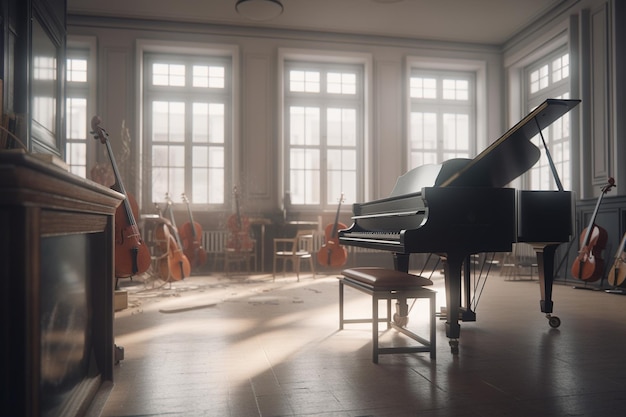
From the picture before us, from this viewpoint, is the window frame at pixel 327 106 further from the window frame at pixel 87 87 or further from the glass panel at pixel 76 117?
the glass panel at pixel 76 117

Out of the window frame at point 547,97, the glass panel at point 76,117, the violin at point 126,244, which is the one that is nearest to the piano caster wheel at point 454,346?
the violin at point 126,244

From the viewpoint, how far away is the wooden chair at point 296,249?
741 centimetres

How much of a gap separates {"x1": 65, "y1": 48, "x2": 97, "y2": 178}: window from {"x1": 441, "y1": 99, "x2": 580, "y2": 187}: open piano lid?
→ 22.9ft

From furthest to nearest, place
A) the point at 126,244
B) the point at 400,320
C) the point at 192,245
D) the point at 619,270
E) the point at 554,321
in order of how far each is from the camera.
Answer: the point at 192,245 < the point at 619,270 < the point at 126,244 < the point at 554,321 < the point at 400,320

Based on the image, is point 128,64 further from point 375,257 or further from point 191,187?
point 375,257

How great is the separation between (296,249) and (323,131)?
2552 millimetres

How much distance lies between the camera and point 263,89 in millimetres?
8945

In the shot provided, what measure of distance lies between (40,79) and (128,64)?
4648mm

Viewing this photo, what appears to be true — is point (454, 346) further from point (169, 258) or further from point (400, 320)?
point (169, 258)

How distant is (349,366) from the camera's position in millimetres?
2754

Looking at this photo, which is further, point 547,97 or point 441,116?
point 441,116

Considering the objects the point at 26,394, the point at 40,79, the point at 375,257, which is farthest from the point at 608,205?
the point at 26,394

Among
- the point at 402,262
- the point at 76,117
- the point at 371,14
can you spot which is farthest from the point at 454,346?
the point at 76,117

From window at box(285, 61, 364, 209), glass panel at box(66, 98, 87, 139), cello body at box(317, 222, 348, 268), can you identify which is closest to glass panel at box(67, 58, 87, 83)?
glass panel at box(66, 98, 87, 139)
